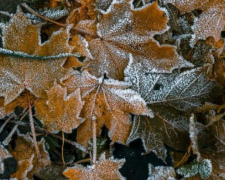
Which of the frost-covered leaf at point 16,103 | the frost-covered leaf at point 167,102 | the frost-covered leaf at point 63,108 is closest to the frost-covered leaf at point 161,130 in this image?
the frost-covered leaf at point 167,102

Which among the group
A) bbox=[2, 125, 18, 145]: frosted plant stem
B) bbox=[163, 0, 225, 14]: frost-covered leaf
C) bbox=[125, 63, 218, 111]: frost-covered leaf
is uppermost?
bbox=[163, 0, 225, 14]: frost-covered leaf

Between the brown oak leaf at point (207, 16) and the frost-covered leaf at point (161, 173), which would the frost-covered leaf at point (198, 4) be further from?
the frost-covered leaf at point (161, 173)

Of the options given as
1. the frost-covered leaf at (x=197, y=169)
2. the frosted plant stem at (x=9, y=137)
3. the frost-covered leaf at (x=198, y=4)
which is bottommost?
the frost-covered leaf at (x=197, y=169)

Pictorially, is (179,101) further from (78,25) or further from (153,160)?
(78,25)

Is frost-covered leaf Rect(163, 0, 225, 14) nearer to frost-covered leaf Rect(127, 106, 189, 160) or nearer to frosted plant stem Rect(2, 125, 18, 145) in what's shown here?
frost-covered leaf Rect(127, 106, 189, 160)

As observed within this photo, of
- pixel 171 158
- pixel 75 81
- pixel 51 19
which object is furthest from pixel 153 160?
pixel 51 19

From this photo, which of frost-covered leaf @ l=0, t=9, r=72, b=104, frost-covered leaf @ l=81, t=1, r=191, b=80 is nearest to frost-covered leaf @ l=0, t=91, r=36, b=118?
frost-covered leaf @ l=0, t=9, r=72, b=104

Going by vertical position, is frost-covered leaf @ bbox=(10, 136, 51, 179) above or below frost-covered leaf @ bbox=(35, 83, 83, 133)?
below
